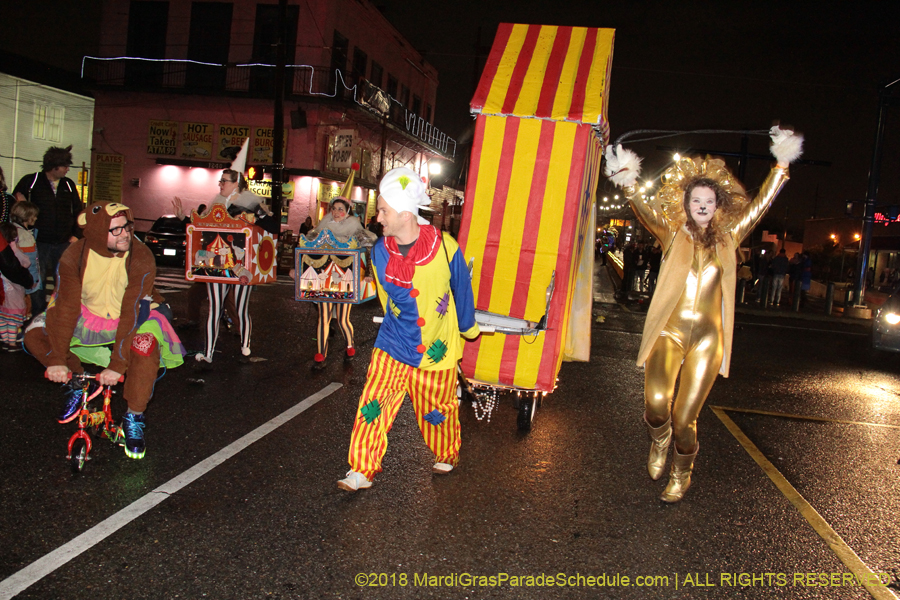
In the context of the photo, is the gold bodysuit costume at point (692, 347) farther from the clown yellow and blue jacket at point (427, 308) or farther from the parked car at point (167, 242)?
the parked car at point (167, 242)

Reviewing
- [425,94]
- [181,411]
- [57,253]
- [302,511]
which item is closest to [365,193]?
[425,94]

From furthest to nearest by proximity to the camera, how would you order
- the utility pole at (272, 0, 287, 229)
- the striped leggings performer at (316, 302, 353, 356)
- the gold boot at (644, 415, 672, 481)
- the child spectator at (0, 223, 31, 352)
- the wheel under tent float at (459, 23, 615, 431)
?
the utility pole at (272, 0, 287, 229)
the striped leggings performer at (316, 302, 353, 356)
the child spectator at (0, 223, 31, 352)
the wheel under tent float at (459, 23, 615, 431)
the gold boot at (644, 415, 672, 481)

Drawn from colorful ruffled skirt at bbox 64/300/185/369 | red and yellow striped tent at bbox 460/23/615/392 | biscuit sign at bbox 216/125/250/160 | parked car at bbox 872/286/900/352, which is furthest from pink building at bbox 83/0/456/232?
colorful ruffled skirt at bbox 64/300/185/369

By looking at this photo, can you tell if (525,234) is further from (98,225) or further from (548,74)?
(98,225)

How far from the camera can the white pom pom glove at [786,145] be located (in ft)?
14.0

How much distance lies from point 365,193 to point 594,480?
2765 centimetres

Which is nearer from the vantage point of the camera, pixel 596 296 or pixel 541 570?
pixel 541 570

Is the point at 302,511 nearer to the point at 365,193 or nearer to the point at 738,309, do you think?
the point at 738,309

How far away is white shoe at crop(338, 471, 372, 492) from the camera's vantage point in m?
3.96

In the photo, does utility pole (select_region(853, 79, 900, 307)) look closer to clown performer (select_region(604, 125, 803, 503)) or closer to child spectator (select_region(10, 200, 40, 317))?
clown performer (select_region(604, 125, 803, 503))

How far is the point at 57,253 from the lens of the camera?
7.98 m

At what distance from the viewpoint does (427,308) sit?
12.8 ft

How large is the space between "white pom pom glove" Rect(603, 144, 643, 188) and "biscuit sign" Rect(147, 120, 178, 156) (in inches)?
1008

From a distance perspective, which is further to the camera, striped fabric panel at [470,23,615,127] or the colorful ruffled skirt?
striped fabric panel at [470,23,615,127]
